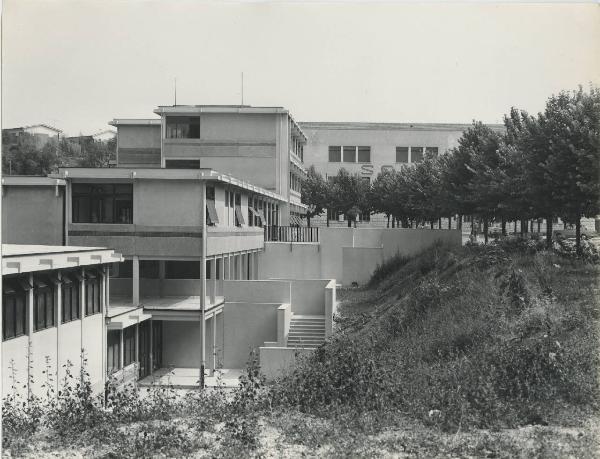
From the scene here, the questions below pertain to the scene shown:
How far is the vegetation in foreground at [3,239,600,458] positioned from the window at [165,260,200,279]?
14691 mm

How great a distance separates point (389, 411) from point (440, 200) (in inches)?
1210

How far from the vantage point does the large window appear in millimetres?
27422

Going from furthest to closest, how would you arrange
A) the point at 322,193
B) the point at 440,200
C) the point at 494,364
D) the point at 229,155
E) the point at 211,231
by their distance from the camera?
the point at 322,193, the point at 229,155, the point at 440,200, the point at 211,231, the point at 494,364

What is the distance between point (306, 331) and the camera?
95.2 feet

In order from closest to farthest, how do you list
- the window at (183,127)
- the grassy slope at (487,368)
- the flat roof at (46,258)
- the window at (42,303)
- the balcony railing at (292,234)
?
the grassy slope at (487,368), the flat roof at (46,258), the window at (42,303), the balcony railing at (292,234), the window at (183,127)

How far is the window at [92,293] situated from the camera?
21438 mm

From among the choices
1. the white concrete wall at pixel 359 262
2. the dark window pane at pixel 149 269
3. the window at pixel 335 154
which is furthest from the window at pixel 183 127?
the window at pixel 335 154

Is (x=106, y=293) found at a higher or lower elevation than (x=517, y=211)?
lower

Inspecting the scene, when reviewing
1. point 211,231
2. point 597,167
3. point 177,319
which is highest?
point 597,167

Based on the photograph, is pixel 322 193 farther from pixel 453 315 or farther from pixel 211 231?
pixel 453 315

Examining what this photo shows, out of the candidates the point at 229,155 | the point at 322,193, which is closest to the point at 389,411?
the point at 229,155

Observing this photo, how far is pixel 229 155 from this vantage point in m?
43.9

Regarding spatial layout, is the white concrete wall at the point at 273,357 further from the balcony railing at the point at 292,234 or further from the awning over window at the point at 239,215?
the balcony railing at the point at 292,234

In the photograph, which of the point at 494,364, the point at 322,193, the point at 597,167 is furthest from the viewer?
the point at 322,193
